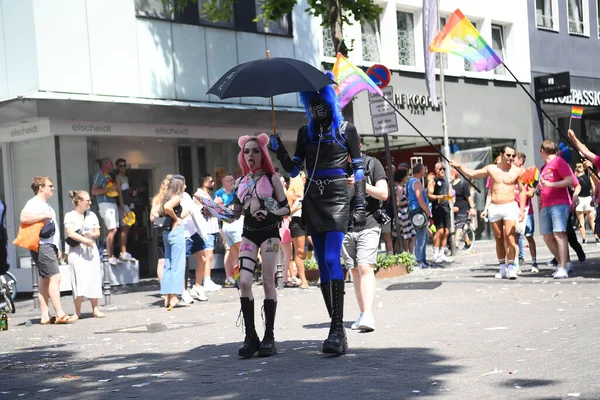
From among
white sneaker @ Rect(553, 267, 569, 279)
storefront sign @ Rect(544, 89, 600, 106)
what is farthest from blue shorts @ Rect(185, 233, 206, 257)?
storefront sign @ Rect(544, 89, 600, 106)

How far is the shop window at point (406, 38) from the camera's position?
27.0m

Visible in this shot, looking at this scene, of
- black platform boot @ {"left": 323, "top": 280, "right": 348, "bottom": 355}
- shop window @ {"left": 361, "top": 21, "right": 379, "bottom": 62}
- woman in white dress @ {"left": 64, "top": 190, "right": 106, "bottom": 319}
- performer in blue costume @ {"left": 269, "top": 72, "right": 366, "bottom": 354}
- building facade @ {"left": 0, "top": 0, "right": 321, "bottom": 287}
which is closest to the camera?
black platform boot @ {"left": 323, "top": 280, "right": 348, "bottom": 355}

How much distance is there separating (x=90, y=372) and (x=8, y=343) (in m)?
3.21

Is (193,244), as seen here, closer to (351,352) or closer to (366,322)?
(366,322)

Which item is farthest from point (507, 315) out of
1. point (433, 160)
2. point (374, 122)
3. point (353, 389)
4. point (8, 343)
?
point (433, 160)

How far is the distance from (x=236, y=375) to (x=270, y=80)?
8.02 feet

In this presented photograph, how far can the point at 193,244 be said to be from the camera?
15.2 metres

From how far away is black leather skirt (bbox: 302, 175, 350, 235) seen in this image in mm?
8047

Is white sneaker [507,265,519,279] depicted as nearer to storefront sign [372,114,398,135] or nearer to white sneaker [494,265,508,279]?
Result: white sneaker [494,265,508,279]

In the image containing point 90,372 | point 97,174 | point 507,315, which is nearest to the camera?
point 90,372

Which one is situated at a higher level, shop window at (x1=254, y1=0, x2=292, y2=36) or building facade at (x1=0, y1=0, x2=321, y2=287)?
shop window at (x1=254, y1=0, x2=292, y2=36)

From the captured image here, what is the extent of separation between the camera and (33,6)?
58.4ft

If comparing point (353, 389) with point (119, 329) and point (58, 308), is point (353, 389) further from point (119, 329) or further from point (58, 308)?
point (58, 308)

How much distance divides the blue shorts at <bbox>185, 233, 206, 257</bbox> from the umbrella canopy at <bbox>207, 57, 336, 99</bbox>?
6647 millimetres
